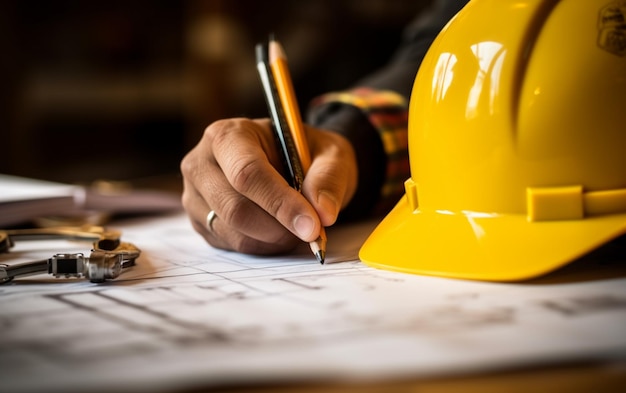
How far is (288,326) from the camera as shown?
0.39 metres

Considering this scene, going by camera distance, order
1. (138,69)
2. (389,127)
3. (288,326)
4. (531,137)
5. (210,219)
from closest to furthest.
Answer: (288,326)
(531,137)
(210,219)
(389,127)
(138,69)

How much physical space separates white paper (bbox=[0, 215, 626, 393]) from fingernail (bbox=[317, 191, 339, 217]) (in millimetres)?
45

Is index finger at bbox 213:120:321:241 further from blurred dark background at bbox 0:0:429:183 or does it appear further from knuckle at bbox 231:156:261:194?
blurred dark background at bbox 0:0:429:183

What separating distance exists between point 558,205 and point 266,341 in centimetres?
25

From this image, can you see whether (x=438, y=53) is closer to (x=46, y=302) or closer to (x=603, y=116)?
(x=603, y=116)

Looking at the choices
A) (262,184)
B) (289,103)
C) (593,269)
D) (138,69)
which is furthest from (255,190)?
(138,69)

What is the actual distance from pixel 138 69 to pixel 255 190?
7.27 feet

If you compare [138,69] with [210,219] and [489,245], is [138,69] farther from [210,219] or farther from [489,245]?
[489,245]

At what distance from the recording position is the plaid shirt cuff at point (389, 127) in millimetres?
841

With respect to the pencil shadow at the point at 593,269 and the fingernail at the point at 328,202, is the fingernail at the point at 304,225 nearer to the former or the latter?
the fingernail at the point at 328,202

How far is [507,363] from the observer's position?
0.32 metres

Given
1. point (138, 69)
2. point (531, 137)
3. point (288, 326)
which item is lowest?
point (288, 326)

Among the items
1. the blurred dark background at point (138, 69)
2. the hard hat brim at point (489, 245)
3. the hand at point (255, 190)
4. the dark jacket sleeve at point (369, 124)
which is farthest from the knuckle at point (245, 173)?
the blurred dark background at point (138, 69)

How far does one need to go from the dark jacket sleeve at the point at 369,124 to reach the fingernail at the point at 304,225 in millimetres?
225
